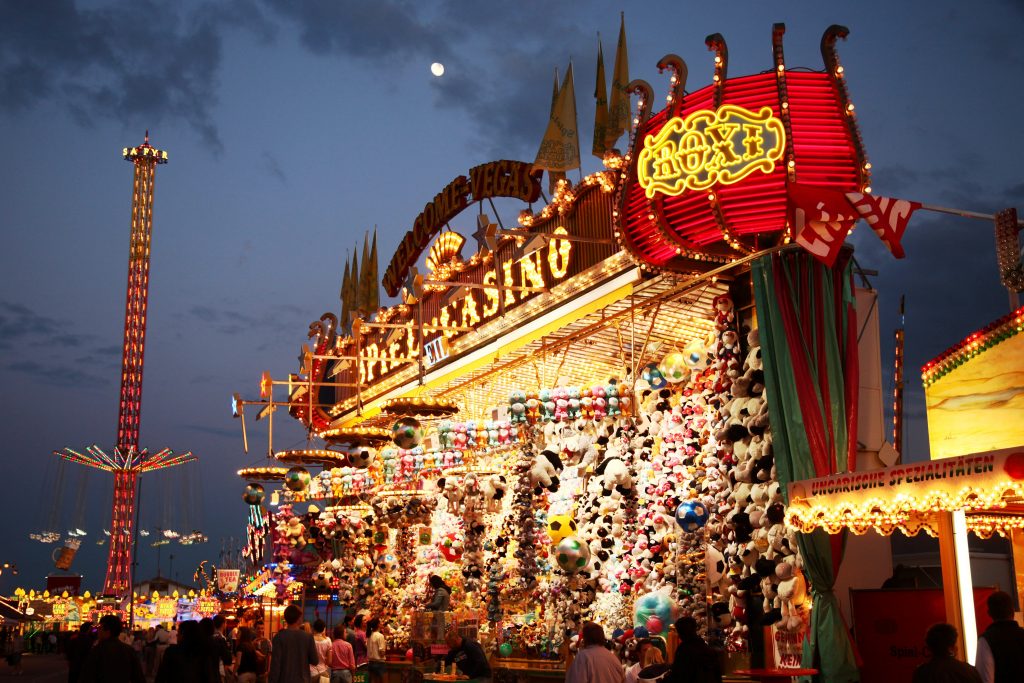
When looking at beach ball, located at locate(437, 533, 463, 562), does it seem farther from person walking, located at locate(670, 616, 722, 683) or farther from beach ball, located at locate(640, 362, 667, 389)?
person walking, located at locate(670, 616, 722, 683)

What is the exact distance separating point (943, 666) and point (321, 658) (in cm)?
900

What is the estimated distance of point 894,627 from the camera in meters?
11.2

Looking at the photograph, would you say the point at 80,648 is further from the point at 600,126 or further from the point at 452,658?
the point at 600,126

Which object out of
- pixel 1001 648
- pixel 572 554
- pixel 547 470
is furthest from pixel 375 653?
pixel 1001 648

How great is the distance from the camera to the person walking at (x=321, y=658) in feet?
43.3

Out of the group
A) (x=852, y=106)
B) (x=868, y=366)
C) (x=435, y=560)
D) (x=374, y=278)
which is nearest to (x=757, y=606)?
(x=868, y=366)

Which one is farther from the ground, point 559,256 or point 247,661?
point 559,256

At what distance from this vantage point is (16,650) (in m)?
28.7

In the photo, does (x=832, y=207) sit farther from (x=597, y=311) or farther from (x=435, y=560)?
(x=435, y=560)

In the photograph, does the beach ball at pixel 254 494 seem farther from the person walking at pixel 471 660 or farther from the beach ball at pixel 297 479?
the person walking at pixel 471 660

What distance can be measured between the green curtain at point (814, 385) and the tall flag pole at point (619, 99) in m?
3.60

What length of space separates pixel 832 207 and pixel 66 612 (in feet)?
158

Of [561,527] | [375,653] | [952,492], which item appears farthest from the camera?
[375,653]

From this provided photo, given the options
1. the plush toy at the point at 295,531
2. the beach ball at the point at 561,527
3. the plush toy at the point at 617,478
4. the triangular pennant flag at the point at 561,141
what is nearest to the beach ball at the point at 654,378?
the plush toy at the point at 617,478
